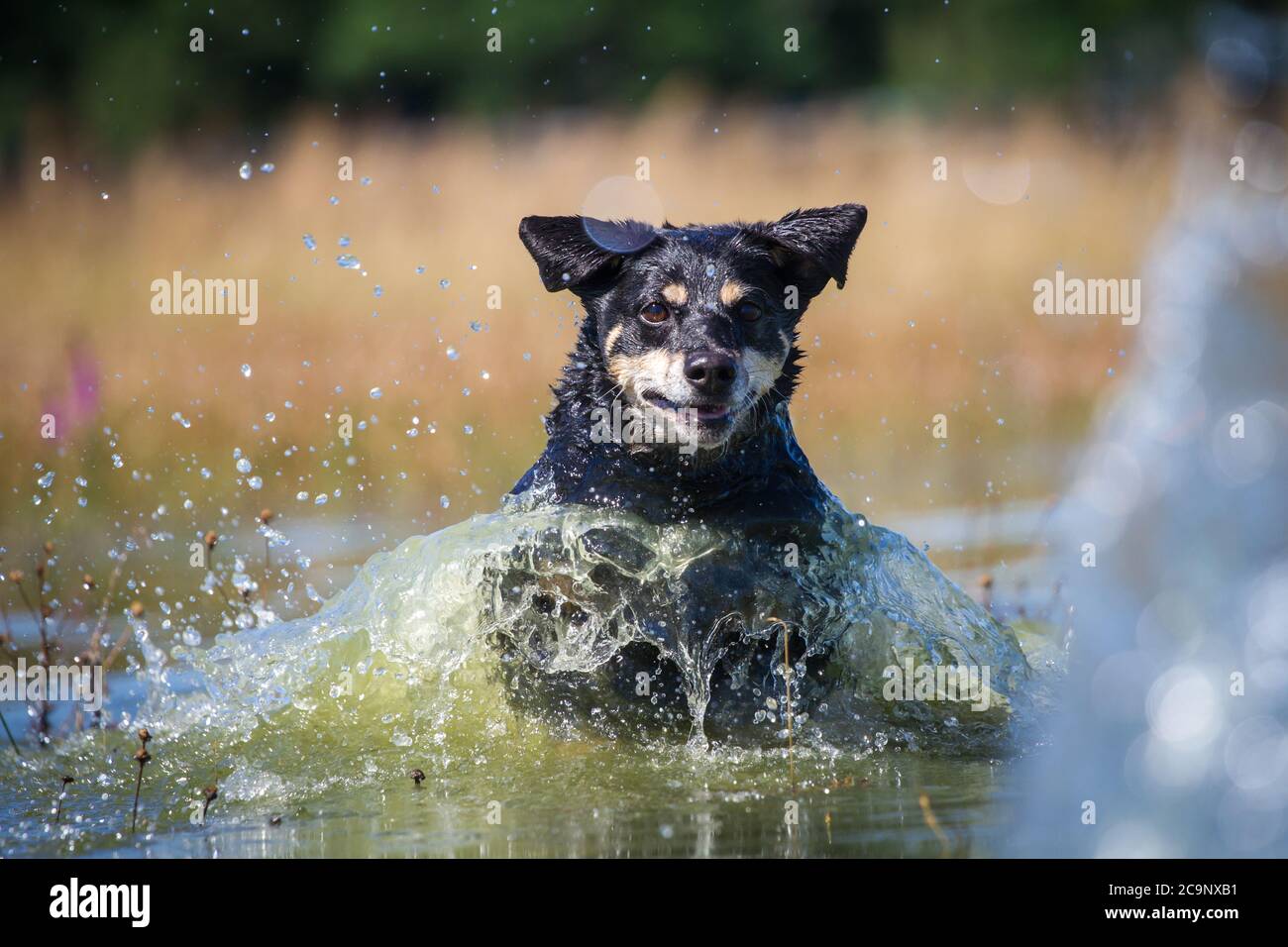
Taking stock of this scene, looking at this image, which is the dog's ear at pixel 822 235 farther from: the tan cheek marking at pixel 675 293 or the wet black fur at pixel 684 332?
the tan cheek marking at pixel 675 293

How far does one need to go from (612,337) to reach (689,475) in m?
0.65

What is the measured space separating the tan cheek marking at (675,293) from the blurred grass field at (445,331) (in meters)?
3.10

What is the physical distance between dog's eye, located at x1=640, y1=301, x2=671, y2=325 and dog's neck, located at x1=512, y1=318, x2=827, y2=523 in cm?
26

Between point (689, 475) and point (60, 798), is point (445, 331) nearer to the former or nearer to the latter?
point (689, 475)

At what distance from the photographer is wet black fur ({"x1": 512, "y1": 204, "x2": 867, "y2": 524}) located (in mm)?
5559

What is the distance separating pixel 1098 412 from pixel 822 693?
18.9ft

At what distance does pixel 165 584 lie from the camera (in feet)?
24.7

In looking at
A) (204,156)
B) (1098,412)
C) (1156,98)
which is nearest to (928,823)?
(1098,412)

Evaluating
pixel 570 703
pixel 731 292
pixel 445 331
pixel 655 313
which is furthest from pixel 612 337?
pixel 445 331

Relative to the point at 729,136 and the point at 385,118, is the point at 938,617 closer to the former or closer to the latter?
the point at 729,136

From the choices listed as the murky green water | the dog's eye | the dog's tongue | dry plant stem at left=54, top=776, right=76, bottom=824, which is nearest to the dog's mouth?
the dog's tongue

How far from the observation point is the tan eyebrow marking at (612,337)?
5632 millimetres

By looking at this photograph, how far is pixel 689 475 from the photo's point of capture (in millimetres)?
5574

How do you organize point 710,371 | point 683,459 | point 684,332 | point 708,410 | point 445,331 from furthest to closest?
point 445,331 → point 683,459 → point 684,332 → point 708,410 → point 710,371
